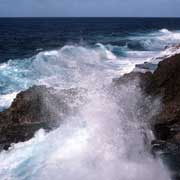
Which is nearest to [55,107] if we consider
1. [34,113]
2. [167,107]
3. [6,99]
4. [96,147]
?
[34,113]

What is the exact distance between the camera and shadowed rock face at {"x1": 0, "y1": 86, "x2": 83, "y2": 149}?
12.2 metres

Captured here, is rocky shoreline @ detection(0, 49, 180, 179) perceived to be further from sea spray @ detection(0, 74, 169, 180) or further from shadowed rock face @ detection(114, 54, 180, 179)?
sea spray @ detection(0, 74, 169, 180)

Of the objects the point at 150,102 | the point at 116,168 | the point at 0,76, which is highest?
the point at 150,102

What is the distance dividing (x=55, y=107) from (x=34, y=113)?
2.23 ft

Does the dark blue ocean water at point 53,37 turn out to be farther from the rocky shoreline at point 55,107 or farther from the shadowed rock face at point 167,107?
the shadowed rock face at point 167,107

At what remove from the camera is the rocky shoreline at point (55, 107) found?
448 inches

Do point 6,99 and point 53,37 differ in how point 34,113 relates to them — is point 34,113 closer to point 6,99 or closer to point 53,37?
point 6,99

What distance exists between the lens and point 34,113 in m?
12.6

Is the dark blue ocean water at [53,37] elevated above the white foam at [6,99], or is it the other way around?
the white foam at [6,99]

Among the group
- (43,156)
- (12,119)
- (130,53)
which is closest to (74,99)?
(12,119)

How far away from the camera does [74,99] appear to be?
509 inches

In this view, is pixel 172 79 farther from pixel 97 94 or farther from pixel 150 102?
pixel 97 94

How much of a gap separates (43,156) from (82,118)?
1780mm

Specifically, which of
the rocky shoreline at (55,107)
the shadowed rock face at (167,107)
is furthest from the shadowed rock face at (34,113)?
the shadowed rock face at (167,107)
